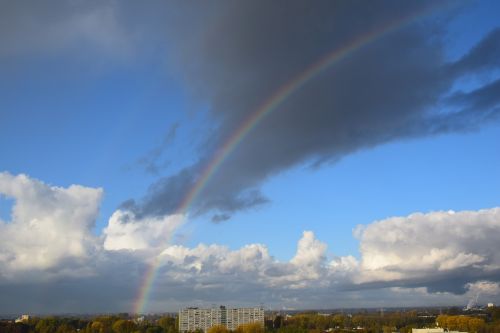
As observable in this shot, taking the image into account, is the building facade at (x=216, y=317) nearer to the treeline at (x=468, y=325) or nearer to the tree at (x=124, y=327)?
the tree at (x=124, y=327)

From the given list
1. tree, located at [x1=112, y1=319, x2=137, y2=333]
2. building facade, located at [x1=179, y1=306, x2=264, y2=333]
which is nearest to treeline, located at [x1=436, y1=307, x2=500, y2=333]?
building facade, located at [x1=179, y1=306, x2=264, y2=333]

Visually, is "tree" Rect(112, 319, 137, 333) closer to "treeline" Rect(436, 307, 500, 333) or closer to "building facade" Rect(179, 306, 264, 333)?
"building facade" Rect(179, 306, 264, 333)

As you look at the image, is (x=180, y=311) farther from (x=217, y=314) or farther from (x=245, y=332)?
(x=245, y=332)

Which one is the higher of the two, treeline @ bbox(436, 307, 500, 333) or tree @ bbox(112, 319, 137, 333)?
tree @ bbox(112, 319, 137, 333)

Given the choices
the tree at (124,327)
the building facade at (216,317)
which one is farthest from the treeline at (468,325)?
the tree at (124,327)

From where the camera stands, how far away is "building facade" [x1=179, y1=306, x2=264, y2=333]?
166 m

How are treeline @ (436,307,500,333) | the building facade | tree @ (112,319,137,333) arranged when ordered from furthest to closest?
the building facade, treeline @ (436,307,500,333), tree @ (112,319,137,333)

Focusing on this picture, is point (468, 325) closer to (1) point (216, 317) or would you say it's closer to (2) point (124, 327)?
(1) point (216, 317)

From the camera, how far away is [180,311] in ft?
550

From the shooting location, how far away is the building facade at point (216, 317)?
543ft

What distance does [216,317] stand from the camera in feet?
572

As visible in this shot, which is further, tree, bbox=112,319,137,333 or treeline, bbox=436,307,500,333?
treeline, bbox=436,307,500,333

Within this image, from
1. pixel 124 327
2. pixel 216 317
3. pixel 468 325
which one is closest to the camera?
pixel 124 327

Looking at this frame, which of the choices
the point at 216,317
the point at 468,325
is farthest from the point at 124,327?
the point at 468,325
